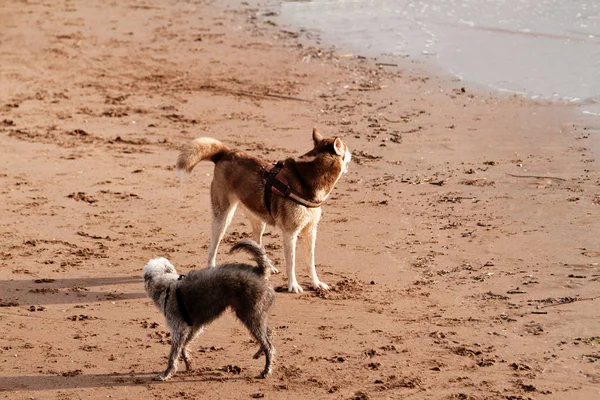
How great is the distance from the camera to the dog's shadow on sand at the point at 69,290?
9.45 metres

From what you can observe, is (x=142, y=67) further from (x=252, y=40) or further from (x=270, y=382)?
(x=270, y=382)

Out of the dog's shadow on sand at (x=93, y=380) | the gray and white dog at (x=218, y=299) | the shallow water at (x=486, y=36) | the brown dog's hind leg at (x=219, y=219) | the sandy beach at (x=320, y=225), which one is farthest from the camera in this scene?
the shallow water at (x=486, y=36)

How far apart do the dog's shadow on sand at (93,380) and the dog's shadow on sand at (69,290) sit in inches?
61.2

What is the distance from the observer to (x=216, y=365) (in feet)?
26.8

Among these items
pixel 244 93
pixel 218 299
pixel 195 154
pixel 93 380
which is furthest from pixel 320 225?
pixel 244 93

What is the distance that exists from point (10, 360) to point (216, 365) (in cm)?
175

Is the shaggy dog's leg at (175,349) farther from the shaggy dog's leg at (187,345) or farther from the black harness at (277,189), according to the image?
the black harness at (277,189)

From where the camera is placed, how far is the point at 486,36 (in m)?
19.8

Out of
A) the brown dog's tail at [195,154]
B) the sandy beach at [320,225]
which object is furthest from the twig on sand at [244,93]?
the brown dog's tail at [195,154]

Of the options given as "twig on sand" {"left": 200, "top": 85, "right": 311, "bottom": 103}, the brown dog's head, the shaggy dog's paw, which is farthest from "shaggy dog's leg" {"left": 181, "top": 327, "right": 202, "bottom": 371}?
"twig on sand" {"left": 200, "top": 85, "right": 311, "bottom": 103}

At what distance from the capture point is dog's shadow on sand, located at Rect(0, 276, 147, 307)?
945 cm

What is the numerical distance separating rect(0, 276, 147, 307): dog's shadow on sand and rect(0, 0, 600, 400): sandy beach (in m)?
0.03

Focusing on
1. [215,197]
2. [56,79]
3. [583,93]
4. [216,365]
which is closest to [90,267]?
[215,197]

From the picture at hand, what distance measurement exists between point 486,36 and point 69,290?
12581mm
